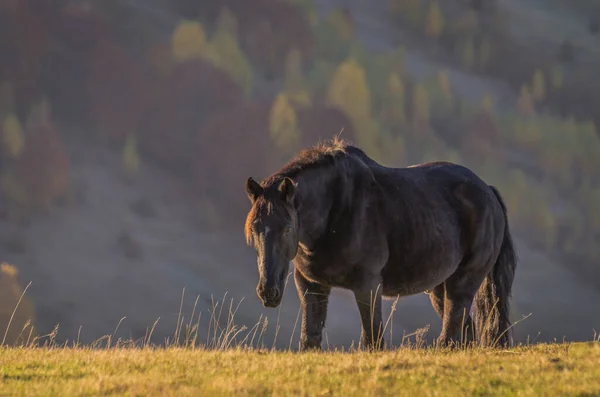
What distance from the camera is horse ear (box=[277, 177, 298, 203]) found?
29.8ft

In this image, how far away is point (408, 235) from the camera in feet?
36.2

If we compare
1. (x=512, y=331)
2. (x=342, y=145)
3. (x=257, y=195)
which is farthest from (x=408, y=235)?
(x=512, y=331)

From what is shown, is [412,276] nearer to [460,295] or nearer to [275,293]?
[460,295]

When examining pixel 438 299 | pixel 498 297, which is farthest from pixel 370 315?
pixel 498 297

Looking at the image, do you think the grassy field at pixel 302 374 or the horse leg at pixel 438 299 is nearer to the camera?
the grassy field at pixel 302 374

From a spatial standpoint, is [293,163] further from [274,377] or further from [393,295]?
[274,377]

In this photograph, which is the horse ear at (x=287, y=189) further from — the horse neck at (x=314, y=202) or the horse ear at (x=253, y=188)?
the horse neck at (x=314, y=202)

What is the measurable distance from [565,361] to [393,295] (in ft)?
11.3

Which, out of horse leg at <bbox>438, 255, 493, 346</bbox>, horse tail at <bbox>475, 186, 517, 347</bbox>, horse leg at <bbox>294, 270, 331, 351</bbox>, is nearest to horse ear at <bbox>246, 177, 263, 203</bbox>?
horse leg at <bbox>294, 270, 331, 351</bbox>

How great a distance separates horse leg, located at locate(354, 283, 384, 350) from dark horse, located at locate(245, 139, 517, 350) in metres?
0.01

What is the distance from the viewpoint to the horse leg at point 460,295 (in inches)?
465

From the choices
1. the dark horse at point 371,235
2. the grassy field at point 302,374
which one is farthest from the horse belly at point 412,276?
the grassy field at point 302,374

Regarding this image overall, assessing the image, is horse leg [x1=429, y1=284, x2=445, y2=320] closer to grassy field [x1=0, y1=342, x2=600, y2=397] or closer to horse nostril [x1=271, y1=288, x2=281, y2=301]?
grassy field [x1=0, y1=342, x2=600, y2=397]

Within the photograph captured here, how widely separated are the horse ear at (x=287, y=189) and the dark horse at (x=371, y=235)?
0.04ft
